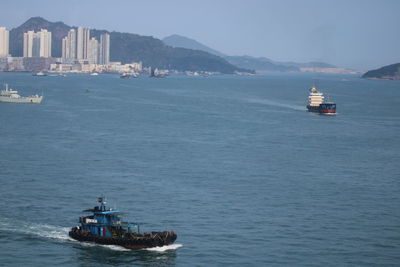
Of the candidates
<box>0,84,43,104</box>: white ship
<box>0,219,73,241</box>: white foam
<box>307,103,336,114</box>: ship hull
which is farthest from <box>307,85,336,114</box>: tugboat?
<box>0,219,73,241</box>: white foam

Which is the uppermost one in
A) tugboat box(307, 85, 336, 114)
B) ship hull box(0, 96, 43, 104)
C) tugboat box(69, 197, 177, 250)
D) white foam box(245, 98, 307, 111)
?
tugboat box(307, 85, 336, 114)

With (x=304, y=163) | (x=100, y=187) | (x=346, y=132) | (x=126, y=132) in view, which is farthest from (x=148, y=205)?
(x=346, y=132)

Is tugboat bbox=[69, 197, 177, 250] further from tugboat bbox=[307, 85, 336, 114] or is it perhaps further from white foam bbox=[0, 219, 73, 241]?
tugboat bbox=[307, 85, 336, 114]

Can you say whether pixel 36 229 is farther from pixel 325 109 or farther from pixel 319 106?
pixel 319 106

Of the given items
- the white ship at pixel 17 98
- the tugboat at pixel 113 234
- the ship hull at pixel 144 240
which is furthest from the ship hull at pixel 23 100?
the ship hull at pixel 144 240

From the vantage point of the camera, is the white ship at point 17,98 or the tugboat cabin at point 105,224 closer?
the tugboat cabin at point 105,224

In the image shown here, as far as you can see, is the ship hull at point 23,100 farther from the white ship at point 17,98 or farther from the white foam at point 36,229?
the white foam at point 36,229
